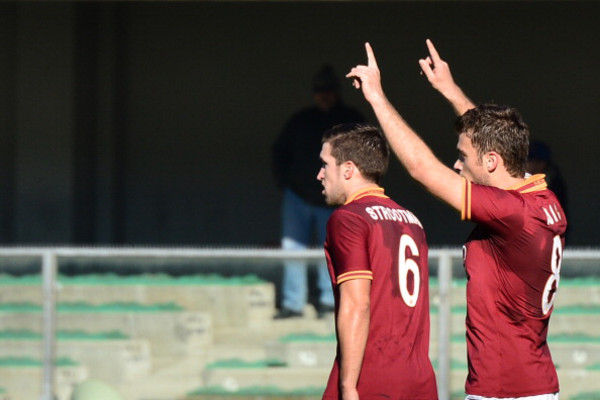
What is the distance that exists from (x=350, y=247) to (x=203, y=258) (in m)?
3.16

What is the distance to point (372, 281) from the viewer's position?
3.87m

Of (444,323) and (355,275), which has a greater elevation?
(355,275)

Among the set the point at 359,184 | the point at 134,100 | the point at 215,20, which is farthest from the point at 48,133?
the point at 359,184

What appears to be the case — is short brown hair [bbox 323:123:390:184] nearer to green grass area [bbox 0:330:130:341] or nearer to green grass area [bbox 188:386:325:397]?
green grass area [bbox 188:386:325:397]

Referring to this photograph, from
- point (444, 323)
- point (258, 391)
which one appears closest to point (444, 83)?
point (444, 323)

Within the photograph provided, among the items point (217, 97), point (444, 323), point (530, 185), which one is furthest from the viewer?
point (217, 97)

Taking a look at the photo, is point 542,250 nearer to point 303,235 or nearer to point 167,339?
point 167,339

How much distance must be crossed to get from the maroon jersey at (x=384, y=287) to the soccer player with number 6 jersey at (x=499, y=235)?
0.71ft

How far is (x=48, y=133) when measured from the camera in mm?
10859

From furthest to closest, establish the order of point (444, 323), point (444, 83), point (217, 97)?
point (217, 97) < point (444, 323) < point (444, 83)

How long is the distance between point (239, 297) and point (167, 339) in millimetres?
543

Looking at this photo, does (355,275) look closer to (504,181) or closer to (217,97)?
(504,181)

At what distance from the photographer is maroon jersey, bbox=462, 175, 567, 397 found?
365 centimetres

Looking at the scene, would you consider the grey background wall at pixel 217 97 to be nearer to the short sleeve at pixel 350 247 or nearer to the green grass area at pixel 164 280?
the green grass area at pixel 164 280
